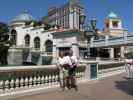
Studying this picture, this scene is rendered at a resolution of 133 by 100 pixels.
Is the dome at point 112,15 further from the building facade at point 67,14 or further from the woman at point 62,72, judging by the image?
the woman at point 62,72

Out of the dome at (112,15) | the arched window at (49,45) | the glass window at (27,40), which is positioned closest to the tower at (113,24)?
the dome at (112,15)

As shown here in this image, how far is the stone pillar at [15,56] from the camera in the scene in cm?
5266

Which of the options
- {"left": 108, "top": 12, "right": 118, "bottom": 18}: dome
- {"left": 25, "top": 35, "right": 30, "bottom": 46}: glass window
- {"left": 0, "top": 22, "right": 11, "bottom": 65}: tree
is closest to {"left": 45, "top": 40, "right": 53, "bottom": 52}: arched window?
{"left": 25, "top": 35, "right": 30, "bottom": 46}: glass window

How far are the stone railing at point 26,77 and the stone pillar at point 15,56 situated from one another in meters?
44.7

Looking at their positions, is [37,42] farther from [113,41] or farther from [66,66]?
[66,66]

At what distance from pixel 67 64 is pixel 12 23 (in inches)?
2698

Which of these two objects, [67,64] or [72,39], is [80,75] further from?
[72,39]

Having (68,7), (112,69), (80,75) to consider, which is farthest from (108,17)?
(80,75)

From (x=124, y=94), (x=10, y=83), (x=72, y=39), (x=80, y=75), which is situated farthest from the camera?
(x=72, y=39)

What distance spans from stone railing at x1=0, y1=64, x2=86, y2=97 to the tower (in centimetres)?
6800

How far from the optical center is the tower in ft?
251

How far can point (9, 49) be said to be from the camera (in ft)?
175

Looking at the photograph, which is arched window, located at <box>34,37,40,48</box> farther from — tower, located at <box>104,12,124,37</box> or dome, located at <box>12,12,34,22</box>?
tower, located at <box>104,12,124,37</box>

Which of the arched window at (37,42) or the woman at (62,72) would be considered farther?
the arched window at (37,42)
